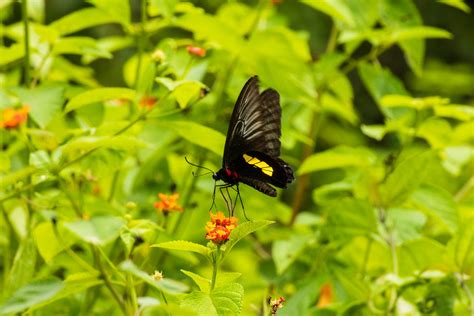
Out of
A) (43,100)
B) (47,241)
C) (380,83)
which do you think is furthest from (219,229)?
(380,83)

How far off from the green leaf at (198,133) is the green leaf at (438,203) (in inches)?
21.3

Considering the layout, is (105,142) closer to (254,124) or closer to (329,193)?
(254,124)

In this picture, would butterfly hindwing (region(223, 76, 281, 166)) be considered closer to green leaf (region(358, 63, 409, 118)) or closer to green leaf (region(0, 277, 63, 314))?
green leaf (region(0, 277, 63, 314))

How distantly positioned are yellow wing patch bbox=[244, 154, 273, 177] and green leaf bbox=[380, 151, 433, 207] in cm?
28

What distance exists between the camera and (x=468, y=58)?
4.88m

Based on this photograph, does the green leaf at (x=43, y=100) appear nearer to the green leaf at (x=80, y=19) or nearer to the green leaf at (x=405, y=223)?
the green leaf at (x=80, y=19)

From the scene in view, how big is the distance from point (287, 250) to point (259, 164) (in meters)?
0.33

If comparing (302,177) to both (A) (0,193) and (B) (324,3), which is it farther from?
(A) (0,193)

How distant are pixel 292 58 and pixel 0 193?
0.76 meters

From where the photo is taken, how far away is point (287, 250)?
6.05ft

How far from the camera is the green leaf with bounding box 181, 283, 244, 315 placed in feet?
3.62

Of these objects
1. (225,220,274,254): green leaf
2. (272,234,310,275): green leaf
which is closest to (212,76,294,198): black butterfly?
(272,234,310,275): green leaf

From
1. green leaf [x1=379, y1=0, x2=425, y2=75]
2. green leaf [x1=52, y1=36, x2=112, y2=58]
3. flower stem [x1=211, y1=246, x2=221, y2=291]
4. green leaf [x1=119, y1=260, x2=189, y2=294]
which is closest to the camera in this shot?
green leaf [x1=119, y1=260, x2=189, y2=294]

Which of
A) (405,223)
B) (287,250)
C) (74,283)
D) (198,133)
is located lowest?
(287,250)
